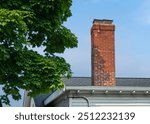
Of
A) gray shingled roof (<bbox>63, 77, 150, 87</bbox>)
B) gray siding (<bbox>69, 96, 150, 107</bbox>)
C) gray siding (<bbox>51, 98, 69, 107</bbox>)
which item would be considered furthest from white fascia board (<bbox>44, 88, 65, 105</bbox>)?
gray shingled roof (<bbox>63, 77, 150, 87</bbox>)

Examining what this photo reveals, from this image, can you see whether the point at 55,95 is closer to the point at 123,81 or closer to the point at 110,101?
the point at 110,101

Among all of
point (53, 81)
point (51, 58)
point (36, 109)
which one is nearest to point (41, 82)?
point (53, 81)

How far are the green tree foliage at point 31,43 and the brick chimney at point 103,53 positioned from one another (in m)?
5.13

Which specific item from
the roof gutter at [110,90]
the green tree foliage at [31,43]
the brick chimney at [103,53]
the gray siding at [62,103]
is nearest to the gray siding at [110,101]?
the roof gutter at [110,90]

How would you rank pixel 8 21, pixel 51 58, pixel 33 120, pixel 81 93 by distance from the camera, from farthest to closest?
1. pixel 81 93
2. pixel 51 58
3. pixel 8 21
4. pixel 33 120

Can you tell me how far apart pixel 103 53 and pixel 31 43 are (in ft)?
19.9

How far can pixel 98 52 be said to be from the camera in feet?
58.5

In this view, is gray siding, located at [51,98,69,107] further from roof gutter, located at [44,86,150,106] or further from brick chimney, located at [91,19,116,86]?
brick chimney, located at [91,19,116,86]

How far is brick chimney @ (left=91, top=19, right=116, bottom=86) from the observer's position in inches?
685

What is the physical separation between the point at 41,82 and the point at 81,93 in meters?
4.74

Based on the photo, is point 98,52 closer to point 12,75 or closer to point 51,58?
point 51,58

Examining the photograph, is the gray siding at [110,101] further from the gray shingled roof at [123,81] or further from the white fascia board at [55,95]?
the gray shingled roof at [123,81]

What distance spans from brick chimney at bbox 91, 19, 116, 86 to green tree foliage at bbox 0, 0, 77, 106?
5129 millimetres

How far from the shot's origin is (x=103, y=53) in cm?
1789
